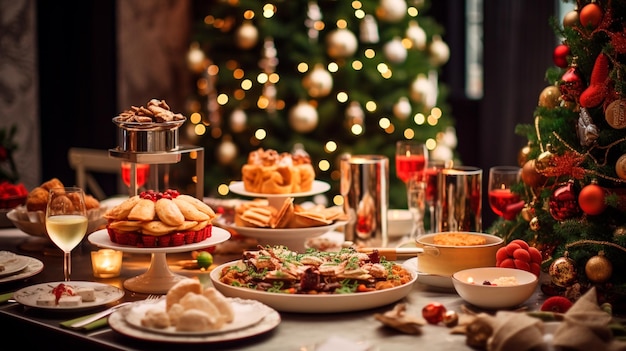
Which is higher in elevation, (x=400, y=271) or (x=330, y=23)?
(x=330, y=23)

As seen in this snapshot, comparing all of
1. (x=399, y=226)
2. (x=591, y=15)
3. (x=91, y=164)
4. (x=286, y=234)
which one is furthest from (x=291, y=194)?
(x=91, y=164)

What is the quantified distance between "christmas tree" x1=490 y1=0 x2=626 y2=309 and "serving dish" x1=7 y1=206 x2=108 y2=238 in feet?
4.34

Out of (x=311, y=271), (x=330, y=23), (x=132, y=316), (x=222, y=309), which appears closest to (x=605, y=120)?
(x=311, y=271)

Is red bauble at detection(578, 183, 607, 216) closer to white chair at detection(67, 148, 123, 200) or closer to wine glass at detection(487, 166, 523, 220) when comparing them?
wine glass at detection(487, 166, 523, 220)

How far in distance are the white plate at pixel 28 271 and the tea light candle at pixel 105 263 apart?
0.15 m

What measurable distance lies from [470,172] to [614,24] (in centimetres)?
62

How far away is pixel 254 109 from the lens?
5371 millimetres

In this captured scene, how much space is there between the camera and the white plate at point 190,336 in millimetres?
1817

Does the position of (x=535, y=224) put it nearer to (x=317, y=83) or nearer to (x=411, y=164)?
(x=411, y=164)

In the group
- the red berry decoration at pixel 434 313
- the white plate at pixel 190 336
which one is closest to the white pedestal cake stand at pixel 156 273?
the white plate at pixel 190 336

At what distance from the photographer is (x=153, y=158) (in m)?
2.53

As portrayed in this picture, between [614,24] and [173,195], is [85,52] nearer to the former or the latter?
[173,195]

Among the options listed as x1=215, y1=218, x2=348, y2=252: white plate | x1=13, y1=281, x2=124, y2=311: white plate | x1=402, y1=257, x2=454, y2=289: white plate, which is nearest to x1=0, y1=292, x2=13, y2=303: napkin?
x1=13, y1=281, x2=124, y2=311: white plate

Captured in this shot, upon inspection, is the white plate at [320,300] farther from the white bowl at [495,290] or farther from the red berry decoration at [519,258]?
the red berry decoration at [519,258]
